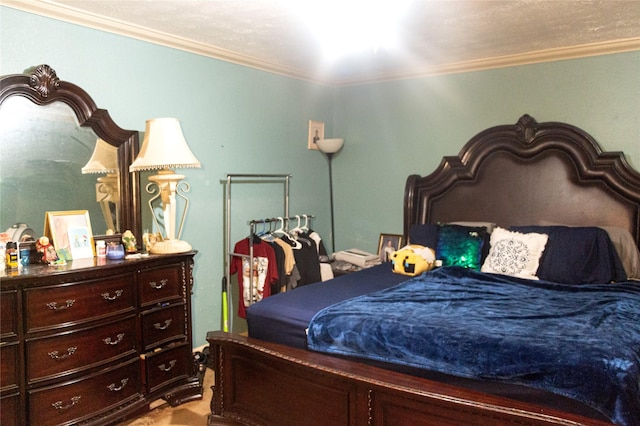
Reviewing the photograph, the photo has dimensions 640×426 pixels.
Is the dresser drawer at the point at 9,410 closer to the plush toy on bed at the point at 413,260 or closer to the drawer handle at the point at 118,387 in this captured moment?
the drawer handle at the point at 118,387

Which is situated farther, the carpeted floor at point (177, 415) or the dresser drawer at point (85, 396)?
the carpeted floor at point (177, 415)

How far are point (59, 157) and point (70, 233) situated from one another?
463 millimetres

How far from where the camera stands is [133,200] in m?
3.13

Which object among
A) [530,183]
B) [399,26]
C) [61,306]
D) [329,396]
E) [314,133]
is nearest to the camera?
[329,396]

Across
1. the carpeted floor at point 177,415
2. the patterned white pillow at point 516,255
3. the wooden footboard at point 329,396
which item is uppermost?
the patterned white pillow at point 516,255

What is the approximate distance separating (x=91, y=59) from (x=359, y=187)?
2.80 m

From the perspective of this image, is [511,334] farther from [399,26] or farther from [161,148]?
[161,148]

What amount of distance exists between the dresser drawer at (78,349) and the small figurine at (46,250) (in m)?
0.44

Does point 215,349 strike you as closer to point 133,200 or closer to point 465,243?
point 133,200

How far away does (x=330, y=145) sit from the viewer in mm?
4770

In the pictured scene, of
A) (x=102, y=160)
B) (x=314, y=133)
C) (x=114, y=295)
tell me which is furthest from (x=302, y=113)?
(x=114, y=295)

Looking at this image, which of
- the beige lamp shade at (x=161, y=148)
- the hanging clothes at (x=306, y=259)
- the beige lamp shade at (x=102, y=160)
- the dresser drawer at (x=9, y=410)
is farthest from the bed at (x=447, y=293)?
the beige lamp shade at (x=102, y=160)

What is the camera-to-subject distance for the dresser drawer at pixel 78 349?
7.70 feet

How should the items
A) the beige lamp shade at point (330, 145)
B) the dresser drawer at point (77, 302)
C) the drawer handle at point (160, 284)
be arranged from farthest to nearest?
the beige lamp shade at point (330, 145) → the drawer handle at point (160, 284) → the dresser drawer at point (77, 302)
